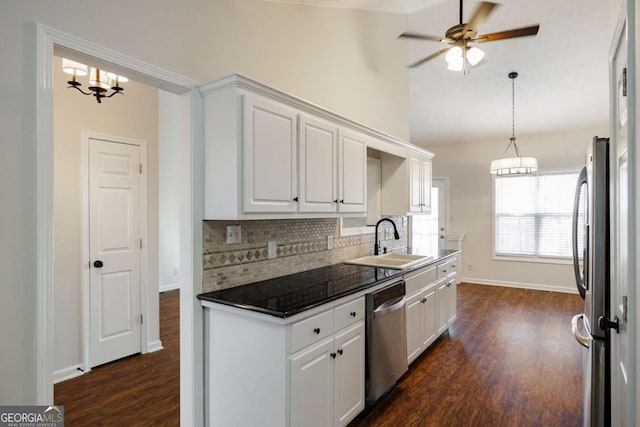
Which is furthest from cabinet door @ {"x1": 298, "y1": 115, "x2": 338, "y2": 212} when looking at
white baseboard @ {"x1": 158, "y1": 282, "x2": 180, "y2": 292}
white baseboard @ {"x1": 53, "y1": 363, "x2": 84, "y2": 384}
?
white baseboard @ {"x1": 158, "y1": 282, "x2": 180, "y2": 292}

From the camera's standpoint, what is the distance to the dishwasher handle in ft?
7.70

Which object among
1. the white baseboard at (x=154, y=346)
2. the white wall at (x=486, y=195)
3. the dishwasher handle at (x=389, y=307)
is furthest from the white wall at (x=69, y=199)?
the white wall at (x=486, y=195)

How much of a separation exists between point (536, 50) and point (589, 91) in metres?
1.43

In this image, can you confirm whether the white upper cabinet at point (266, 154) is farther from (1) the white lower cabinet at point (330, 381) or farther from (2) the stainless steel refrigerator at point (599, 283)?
(2) the stainless steel refrigerator at point (599, 283)

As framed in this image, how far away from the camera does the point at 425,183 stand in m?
4.18

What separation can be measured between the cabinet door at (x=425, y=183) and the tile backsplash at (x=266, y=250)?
1.19 meters

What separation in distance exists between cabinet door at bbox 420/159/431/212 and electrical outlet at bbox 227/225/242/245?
251 cm

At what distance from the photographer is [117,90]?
2.74 m

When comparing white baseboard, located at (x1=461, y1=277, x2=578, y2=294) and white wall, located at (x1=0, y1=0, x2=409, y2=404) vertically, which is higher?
white wall, located at (x1=0, y1=0, x2=409, y2=404)

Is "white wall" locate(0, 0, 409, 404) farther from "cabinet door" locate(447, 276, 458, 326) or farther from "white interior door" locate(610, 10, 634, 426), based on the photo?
"cabinet door" locate(447, 276, 458, 326)

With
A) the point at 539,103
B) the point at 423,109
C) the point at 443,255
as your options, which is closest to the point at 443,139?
the point at 423,109

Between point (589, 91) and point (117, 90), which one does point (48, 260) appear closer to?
point (117, 90)

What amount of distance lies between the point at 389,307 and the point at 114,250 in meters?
2.51

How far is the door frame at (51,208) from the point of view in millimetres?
1436
